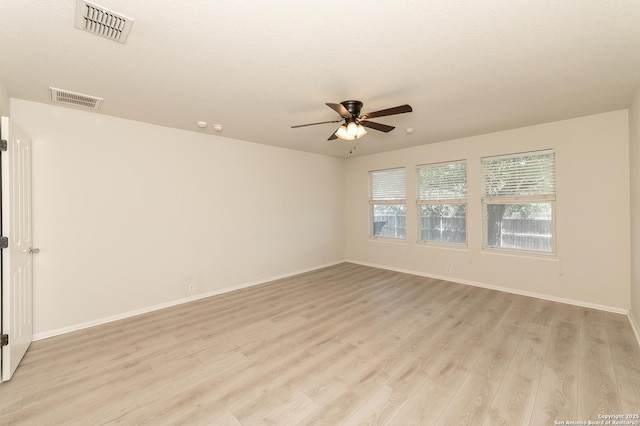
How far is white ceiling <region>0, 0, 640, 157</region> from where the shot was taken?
1654 millimetres

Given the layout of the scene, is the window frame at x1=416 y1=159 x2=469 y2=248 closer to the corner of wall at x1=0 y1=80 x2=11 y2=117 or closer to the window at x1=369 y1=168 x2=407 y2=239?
the window at x1=369 y1=168 x2=407 y2=239

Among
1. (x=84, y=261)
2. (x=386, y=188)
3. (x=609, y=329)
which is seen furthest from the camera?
(x=386, y=188)

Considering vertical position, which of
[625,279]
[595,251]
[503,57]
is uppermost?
[503,57]

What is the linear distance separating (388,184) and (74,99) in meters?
5.15

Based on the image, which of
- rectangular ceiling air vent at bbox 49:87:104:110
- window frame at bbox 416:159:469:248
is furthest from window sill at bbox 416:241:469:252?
rectangular ceiling air vent at bbox 49:87:104:110

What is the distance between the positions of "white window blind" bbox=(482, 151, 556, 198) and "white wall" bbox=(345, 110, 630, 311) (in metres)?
0.13

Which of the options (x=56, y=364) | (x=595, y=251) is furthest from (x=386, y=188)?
(x=56, y=364)

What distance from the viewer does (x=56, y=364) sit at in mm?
2471

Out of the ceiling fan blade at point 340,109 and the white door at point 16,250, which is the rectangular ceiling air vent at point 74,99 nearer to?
the white door at point 16,250

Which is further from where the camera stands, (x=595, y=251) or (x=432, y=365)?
(x=595, y=251)

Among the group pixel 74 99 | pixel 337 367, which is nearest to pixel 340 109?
pixel 337 367

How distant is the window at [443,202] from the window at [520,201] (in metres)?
0.38

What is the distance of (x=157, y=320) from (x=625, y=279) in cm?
588

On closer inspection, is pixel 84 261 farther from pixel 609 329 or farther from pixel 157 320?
pixel 609 329
